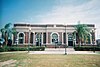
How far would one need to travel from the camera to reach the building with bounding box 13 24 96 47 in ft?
76.0

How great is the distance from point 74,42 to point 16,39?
9.68 metres

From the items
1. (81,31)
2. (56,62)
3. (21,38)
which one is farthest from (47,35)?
(56,62)

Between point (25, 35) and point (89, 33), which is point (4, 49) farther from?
point (89, 33)

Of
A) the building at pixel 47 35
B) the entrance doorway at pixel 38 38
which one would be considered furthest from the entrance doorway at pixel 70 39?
the entrance doorway at pixel 38 38

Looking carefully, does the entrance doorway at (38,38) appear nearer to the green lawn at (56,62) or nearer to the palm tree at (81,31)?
the palm tree at (81,31)

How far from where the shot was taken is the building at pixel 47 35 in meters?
23.2

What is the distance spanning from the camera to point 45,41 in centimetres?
2372

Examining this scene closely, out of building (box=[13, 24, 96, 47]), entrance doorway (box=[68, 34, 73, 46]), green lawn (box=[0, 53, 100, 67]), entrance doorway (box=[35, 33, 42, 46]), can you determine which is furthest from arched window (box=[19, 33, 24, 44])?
green lawn (box=[0, 53, 100, 67])

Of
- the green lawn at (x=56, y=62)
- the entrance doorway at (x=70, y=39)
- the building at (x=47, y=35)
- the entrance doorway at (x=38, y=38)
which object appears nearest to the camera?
the green lawn at (x=56, y=62)

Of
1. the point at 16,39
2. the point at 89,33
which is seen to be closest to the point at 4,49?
the point at 16,39

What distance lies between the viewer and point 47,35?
76.5ft

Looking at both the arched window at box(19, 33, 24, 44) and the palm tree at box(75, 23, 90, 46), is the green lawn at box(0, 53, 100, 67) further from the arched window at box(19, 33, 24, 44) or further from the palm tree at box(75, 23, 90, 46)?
the arched window at box(19, 33, 24, 44)

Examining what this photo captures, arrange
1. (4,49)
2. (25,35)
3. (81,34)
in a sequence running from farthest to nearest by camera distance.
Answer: (25,35) < (81,34) < (4,49)

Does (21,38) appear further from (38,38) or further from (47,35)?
(47,35)
